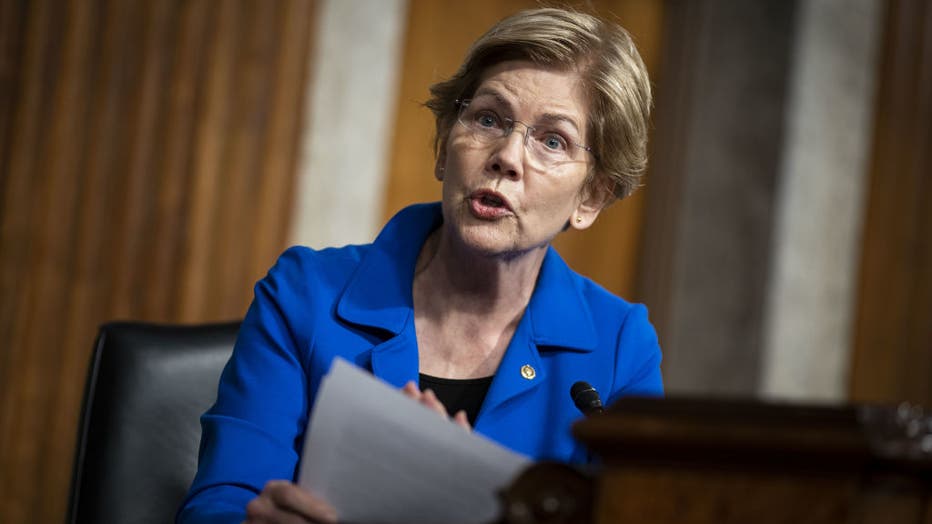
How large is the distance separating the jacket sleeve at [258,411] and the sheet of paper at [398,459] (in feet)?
1.17

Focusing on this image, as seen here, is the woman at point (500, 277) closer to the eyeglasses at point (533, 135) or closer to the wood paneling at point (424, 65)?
the eyeglasses at point (533, 135)

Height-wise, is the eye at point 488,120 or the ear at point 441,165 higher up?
the eye at point 488,120

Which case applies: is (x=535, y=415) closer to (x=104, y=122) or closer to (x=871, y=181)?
(x=104, y=122)

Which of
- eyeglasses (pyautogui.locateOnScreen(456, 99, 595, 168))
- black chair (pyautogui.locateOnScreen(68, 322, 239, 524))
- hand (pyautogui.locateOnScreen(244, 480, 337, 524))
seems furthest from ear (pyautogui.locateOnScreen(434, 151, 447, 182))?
hand (pyautogui.locateOnScreen(244, 480, 337, 524))

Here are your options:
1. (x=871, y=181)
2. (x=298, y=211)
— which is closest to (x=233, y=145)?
(x=298, y=211)

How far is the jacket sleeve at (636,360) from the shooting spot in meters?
1.72

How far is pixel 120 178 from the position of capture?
320cm

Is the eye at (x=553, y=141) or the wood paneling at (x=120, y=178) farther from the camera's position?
the wood paneling at (x=120, y=178)

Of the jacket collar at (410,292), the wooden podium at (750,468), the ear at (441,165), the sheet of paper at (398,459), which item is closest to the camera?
the wooden podium at (750,468)

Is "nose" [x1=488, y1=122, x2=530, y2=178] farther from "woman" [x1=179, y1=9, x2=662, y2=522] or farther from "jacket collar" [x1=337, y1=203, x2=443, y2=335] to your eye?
"jacket collar" [x1=337, y1=203, x2=443, y2=335]

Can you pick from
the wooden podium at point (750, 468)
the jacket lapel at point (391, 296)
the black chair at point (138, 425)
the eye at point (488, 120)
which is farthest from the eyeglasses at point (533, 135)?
the wooden podium at point (750, 468)

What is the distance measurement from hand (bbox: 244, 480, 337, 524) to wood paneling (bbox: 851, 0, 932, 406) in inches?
137

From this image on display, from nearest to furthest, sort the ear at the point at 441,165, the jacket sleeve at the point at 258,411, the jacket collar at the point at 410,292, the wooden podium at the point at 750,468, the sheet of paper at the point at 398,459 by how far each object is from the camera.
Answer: the wooden podium at the point at 750,468 → the sheet of paper at the point at 398,459 → the jacket sleeve at the point at 258,411 → the jacket collar at the point at 410,292 → the ear at the point at 441,165

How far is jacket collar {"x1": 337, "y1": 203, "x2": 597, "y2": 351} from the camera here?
5.38 ft
